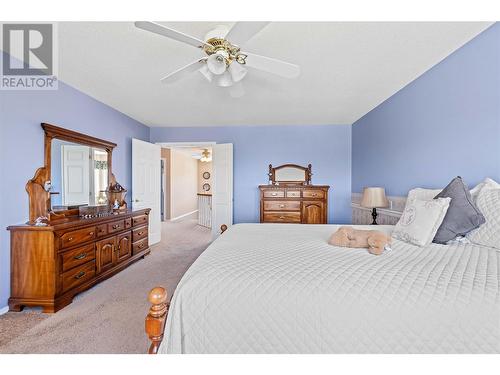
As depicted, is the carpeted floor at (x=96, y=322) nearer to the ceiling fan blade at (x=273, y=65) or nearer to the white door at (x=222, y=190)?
the white door at (x=222, y=190)

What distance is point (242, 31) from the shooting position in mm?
1449

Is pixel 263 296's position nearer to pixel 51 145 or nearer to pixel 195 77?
pixel 195 77

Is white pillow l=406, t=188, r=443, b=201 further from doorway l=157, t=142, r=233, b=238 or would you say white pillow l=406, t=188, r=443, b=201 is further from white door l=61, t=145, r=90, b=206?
white door l=61, t=145, r=90, b=206

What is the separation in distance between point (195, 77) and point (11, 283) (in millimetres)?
2819

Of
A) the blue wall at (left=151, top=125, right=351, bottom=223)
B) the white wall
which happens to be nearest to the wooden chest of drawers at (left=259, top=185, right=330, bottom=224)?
the blue wall at (left=151, top=125, right=351, bottom=223)

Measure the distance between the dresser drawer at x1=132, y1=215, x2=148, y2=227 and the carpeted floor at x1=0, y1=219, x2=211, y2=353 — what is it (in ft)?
2.39

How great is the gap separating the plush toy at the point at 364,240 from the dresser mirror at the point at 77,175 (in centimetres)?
307

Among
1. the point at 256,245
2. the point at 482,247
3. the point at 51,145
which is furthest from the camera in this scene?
the point at 51,145

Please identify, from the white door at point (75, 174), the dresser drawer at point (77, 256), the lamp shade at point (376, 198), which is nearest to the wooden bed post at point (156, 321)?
the dresser drawer at point (77, 256)

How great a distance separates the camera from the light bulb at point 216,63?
1747 mm

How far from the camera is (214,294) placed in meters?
1.06

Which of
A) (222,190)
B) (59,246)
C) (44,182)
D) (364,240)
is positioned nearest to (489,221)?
(364,240)
